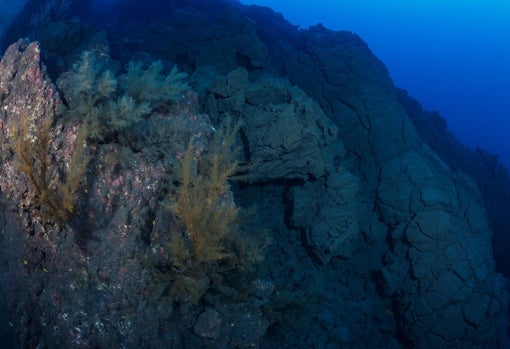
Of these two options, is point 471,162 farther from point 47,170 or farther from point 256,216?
point 47,170

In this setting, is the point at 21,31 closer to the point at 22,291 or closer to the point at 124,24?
the point at 124,24

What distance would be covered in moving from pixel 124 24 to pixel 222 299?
14.5 m

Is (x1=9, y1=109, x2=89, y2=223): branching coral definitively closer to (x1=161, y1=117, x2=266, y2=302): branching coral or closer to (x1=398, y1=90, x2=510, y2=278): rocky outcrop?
(x1=161, y1=117, x2=266, y2=302): branching coral

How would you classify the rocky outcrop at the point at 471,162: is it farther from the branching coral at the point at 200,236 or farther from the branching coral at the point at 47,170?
the branching coral at the point at 47,170

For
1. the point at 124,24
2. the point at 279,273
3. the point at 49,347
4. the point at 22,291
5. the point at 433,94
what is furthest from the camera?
the point at 433,94

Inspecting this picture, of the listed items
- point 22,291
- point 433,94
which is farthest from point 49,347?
point 433,94

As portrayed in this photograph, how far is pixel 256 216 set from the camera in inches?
212

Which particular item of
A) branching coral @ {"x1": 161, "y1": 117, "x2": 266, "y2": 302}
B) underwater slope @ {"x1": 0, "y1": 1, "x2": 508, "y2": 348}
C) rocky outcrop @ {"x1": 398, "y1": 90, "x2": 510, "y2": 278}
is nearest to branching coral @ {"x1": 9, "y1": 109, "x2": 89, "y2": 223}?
underwater slope @ {"x1": 0, "y1": 1, "x2": 508, "y2": 348}

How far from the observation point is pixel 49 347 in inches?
135

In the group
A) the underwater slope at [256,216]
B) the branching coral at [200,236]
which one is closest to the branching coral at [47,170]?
the underwater slope at [256,216]

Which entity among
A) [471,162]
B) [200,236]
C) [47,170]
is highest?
[471,162]

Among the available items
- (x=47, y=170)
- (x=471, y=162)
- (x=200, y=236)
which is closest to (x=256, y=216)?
(x=200, y=236)

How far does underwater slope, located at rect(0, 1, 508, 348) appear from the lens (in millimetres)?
3635

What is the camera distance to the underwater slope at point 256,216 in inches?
143
